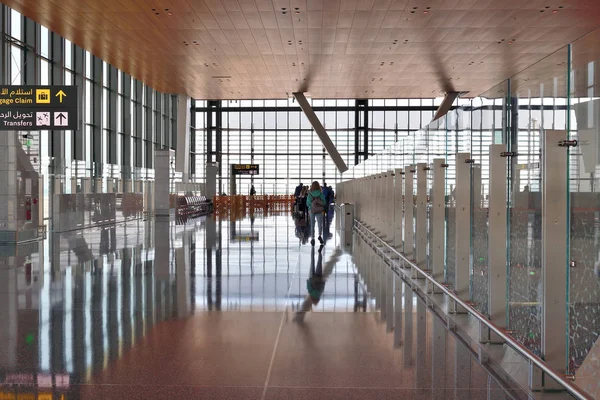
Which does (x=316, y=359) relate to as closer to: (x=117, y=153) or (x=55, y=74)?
(x=55, y=74)

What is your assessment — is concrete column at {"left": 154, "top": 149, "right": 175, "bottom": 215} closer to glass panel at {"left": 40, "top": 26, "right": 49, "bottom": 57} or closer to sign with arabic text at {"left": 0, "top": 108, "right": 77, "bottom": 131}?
glass panel at {"left": 40, "top": 26, "right": 49, "bottom": 57}

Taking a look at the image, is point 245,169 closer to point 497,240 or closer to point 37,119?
point 37,119

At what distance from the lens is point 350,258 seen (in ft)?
45.1

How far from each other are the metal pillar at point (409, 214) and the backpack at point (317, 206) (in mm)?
4983

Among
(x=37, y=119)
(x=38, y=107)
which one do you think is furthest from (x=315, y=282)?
(x=38, y=107)

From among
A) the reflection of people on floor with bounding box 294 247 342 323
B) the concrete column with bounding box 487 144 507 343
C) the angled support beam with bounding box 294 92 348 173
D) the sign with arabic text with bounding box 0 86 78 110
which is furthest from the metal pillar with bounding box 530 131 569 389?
the angled support beam with bounding box 294 92 348 173

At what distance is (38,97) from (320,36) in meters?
11.1

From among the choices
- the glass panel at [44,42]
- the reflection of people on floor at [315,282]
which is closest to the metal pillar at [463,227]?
the reflection of people on floor at [315,282]

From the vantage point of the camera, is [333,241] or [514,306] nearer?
[514,306]

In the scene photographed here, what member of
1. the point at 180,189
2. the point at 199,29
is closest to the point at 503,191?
the point at 199,29

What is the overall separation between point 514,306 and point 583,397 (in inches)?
74.2

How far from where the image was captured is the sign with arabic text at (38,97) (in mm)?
16797

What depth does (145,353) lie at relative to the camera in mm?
5645

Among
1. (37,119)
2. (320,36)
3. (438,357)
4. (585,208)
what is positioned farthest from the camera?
(320,36)
